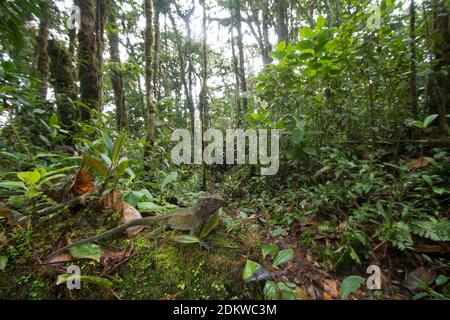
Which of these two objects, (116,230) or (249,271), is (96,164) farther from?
(249,271)

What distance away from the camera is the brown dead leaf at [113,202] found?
66.9 inches

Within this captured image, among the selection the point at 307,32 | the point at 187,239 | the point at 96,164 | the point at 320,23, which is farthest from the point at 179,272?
the point at 320,23

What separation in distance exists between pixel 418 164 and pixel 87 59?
4.92 meters

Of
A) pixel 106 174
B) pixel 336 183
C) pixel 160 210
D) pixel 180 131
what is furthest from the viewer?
pixel 180 131

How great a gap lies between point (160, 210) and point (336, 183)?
2.00 metres

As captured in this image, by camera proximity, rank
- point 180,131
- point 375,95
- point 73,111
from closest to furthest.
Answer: point 375,95 < point 73,111 < point 180,131

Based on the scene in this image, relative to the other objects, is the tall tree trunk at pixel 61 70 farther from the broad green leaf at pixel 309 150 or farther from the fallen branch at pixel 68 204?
the broad green leaf at pixel 309 150

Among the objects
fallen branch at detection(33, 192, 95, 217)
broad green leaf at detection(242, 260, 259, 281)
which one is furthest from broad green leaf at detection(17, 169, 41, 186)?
broad green leaf at detection(242, 260, 259, 281)

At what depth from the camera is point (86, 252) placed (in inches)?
50.8

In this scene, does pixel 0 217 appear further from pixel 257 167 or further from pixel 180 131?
pixel 180 131

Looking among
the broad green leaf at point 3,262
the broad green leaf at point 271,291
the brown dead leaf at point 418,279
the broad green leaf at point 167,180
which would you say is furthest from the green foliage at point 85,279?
the brown dead leaf at point 418,279

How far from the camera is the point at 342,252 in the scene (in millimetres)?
1726

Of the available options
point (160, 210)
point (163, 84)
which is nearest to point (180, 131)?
point (160, 210)

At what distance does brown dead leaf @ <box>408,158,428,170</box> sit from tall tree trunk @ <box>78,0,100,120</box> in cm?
450
